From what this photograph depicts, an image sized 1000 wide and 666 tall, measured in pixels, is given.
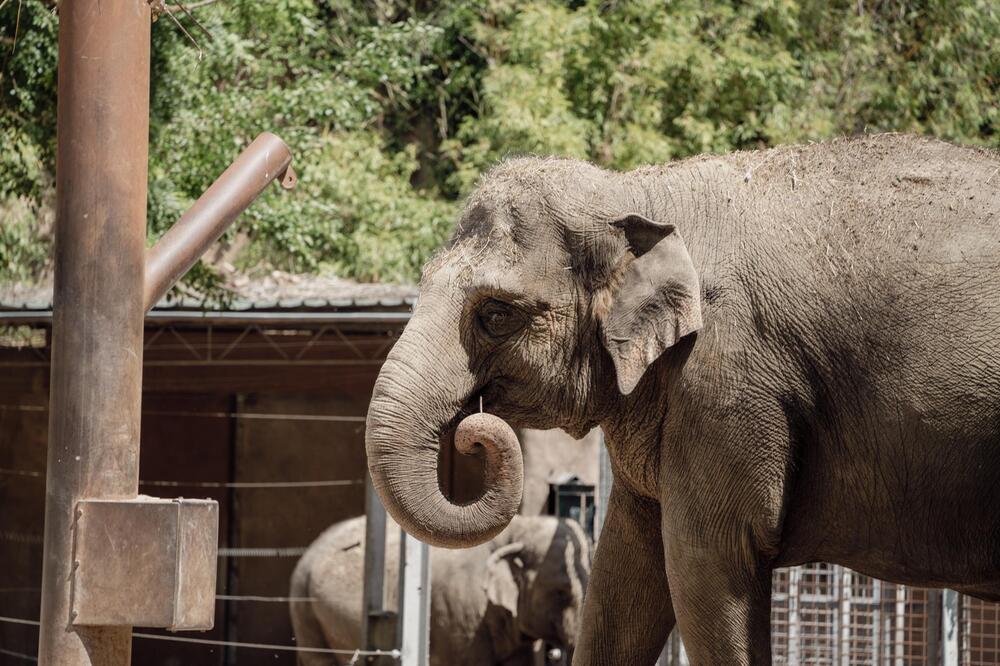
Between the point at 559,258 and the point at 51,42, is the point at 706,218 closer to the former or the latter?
the point at 559,258

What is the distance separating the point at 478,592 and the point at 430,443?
22.1 feet

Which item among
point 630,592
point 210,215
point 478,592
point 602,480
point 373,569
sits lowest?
point 478,592

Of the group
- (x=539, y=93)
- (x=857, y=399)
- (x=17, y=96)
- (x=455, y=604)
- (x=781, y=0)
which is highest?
(x=781, y=0)

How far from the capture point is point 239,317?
31.7 feet

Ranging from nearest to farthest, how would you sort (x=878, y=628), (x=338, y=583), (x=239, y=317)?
(x=878, y=628), (x=239, y=317), (x=338, y=583)

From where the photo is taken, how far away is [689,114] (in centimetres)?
1416

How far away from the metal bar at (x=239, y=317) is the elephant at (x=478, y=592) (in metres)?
1.68

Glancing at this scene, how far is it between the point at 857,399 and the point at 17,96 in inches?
259

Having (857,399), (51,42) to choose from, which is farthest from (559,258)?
(51,42)

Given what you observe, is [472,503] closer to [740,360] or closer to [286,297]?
[740,360]

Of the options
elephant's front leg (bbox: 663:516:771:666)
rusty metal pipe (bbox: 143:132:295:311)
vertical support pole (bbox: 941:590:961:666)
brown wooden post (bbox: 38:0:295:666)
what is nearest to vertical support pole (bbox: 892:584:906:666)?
vertical support pole (bbox: 941:590:961:666)

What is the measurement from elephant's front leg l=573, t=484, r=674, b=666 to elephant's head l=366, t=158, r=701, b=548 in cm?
47

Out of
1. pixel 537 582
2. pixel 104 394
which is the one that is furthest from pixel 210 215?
pixel 537 582

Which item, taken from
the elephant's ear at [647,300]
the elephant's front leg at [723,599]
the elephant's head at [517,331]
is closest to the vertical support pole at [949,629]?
the elephant's front leg at [723,599]
